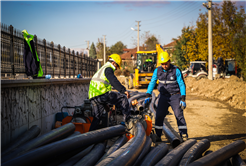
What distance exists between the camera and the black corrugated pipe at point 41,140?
3.05 meters

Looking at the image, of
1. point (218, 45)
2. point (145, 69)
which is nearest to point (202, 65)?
point (218, 45)

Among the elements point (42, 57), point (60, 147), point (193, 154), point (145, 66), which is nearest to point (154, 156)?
point (193, 154)

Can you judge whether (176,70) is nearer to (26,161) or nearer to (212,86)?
(26,161)

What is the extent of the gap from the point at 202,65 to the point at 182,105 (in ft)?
79.2

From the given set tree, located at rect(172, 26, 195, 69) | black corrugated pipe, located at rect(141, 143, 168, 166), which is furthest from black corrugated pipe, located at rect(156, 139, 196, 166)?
tree, located at rect(172, 26, 195, 69)

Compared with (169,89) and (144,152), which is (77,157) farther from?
(169,89)

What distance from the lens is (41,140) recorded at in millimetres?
3514

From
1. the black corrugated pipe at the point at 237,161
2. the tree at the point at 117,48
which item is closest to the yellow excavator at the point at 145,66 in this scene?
the black corrugated pipe at the point at 237,161

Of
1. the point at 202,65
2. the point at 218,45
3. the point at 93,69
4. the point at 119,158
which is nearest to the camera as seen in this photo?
the point at 119,158

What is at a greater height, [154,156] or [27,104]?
[27,104]

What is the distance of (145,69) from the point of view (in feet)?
66.5

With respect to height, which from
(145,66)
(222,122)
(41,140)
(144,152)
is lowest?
(222,122)

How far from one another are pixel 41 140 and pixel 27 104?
57.4 inches

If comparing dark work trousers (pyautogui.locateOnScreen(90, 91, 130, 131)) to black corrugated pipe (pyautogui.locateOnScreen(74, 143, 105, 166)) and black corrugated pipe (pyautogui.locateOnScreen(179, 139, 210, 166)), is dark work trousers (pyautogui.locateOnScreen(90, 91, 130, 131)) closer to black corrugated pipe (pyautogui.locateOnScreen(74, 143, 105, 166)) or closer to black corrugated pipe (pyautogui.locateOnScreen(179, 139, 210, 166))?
black corrugated pipe (pyautogui.locateOnScreen(74, 143, 105, 166))
